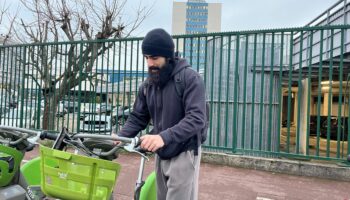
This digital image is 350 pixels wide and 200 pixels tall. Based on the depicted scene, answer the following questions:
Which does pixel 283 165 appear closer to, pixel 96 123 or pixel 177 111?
pixel 96 123

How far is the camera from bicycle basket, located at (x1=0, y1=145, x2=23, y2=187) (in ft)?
8.35

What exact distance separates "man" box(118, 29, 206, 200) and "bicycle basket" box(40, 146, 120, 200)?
1.22 feet

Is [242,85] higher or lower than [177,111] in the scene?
higher

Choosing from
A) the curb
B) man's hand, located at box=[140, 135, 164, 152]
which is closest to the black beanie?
man's hand, located at box=[140, 135, 164, 152]

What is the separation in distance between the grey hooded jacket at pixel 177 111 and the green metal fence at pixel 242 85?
406 centimetres

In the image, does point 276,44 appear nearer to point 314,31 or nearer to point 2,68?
point 314,31

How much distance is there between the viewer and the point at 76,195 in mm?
2061

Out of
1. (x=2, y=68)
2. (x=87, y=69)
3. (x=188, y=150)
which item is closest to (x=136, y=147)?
(x=188, y=150)

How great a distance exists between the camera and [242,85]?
6.89 m

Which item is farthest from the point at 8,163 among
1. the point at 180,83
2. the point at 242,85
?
the point at 242,85

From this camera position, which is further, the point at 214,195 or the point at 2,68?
the point at 2,68

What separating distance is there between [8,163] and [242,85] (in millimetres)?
4993

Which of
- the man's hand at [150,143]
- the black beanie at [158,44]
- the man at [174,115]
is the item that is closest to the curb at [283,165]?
the man at [174,115]

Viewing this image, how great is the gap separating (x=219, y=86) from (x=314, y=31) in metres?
1.87
